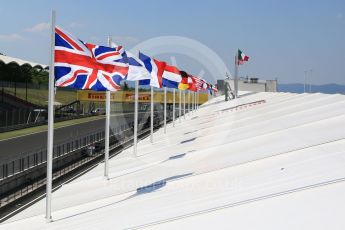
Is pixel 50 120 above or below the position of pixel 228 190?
above

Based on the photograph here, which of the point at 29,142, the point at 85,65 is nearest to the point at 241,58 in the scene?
the point at 29,142

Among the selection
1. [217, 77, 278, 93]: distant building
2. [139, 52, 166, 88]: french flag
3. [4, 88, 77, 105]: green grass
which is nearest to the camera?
[139, 52, 166, 88]: french flag

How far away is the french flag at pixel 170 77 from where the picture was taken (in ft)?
78.6

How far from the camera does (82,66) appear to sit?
11305 mm

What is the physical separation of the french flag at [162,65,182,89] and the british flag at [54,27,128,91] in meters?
11.1

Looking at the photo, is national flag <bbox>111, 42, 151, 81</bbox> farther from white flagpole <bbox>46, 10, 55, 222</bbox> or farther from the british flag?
white flagpole <bbox>46, 10, 55, 222</bbox>

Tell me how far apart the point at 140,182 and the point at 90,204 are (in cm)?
192

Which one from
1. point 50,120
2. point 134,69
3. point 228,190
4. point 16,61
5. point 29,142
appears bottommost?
point 29,142

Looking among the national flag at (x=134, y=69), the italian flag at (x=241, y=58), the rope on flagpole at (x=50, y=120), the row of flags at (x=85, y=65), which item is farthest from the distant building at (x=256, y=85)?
the rope on flagpole at (x=50, y=120)

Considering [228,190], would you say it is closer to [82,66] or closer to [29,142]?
[82,66]

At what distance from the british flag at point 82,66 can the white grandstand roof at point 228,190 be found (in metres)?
2.76

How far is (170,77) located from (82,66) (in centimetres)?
1318

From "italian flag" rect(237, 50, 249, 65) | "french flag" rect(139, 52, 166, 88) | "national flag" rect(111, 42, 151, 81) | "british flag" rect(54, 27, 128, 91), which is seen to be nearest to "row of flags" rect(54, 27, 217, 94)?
"british flag" rect(54, 27, 128, 91)

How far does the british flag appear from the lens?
10891mm
